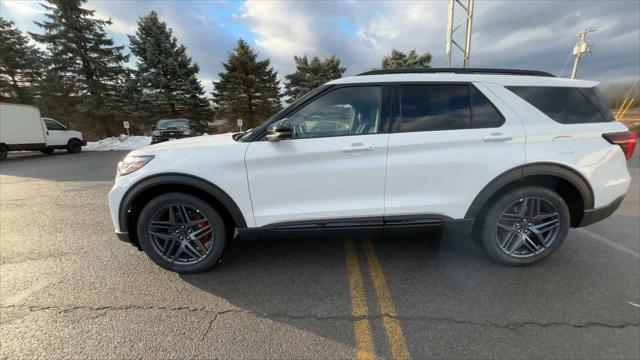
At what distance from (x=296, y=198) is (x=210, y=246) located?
3.28ft

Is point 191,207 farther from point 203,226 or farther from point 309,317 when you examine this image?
point 309,317

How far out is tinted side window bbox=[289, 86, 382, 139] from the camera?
273cm

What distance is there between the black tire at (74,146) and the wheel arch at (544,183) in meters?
19.3

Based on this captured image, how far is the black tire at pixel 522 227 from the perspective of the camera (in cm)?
285

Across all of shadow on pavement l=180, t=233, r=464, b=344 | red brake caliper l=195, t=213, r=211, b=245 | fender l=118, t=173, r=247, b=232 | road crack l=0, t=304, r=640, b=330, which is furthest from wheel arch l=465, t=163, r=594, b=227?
red brake caliper l=195, t=213, r=211, b=245

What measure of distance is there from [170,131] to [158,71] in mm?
11580

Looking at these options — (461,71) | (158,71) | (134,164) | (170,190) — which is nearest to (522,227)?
(461,71)

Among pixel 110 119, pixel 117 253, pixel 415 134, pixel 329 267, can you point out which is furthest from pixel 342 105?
pixel 110 119

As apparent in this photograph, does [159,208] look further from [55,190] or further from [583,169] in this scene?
[55,190]

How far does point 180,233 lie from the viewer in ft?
9.38

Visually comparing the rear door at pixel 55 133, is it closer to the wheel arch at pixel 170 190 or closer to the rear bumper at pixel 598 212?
the wheel arch at pixel 170 190

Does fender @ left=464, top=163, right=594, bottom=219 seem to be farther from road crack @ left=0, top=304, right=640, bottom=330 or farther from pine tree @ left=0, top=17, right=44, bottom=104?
pine tree @ left=0, top=17, right=44, bottom=104

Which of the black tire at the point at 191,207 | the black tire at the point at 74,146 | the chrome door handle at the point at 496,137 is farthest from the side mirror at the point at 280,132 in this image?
the black tire at the point at 74,146

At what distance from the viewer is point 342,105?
2834 millimetres
